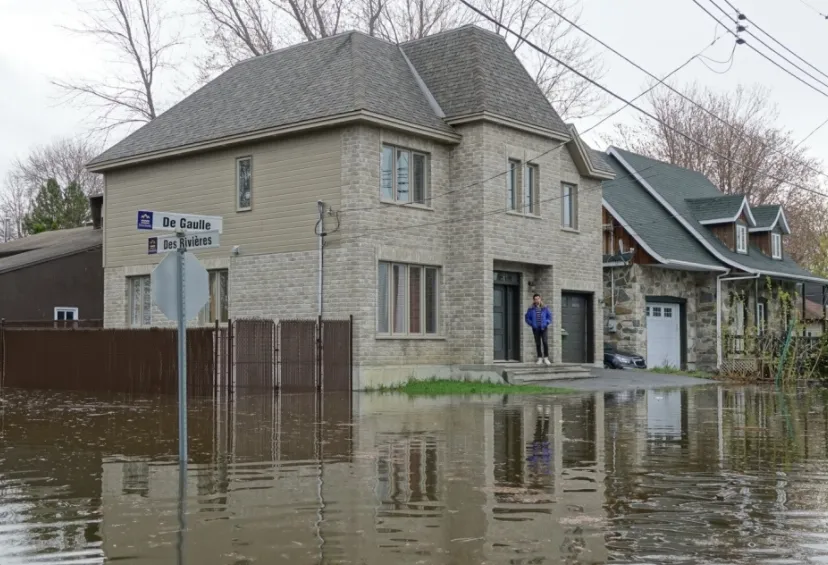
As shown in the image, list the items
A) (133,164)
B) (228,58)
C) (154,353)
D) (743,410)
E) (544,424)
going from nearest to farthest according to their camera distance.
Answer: (544,424)
(743,410)
(154,353)
(133,164)
(228,58)

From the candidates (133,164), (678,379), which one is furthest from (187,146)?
(678,379)

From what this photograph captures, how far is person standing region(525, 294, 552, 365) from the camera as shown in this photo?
27141mm

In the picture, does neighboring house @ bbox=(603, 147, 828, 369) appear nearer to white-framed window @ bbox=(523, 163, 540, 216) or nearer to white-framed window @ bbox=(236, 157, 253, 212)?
white-framed window @ bbox=(523, 163, 540, 216)

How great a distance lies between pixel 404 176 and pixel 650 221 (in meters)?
12.2

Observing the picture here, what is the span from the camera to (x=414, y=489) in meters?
9.60

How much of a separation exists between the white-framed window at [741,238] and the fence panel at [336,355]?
60.1ft

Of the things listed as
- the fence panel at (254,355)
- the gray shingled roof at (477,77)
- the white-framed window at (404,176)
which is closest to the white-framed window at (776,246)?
the gray shingled roof at (477,77)

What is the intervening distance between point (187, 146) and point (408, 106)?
19.3 ft

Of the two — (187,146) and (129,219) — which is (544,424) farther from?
(129,219)

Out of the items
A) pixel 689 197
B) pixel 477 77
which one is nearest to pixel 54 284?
pixel 477 77

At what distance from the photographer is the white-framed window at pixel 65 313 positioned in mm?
33656

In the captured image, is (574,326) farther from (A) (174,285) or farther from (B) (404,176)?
(A) (174,285)

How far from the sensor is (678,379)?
2888cm

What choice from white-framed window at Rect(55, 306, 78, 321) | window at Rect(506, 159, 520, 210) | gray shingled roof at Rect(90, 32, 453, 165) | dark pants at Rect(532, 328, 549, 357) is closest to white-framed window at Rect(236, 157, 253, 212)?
gray shingled roof at Rect(90, 32, 453, 165)
